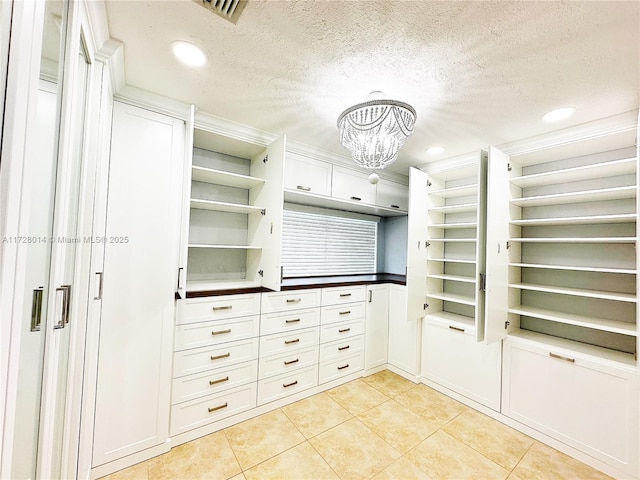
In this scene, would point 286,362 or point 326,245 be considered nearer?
point 286,362

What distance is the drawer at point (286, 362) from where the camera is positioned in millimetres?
2240

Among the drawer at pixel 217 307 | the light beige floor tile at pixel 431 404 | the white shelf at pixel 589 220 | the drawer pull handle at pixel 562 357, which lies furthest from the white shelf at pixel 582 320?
the drawer at pixel 217 307

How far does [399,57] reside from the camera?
1.37 m

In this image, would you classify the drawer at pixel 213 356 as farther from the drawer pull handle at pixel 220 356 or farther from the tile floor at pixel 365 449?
the tile floor at pixel 365 449

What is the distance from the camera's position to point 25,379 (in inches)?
30.3

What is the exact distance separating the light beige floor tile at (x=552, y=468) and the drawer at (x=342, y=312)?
158 centimetres

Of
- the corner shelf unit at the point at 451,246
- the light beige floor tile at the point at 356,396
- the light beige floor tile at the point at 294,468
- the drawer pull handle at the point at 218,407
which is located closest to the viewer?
the light beige floor tile at the point at 294,468

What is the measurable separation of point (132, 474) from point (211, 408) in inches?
20.6

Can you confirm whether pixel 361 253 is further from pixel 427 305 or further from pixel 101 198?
pixel 101 198

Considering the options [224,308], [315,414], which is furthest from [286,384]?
[224,308]

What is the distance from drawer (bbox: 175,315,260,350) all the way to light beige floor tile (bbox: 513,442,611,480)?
79.6 inches

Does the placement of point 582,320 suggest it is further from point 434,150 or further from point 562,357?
point 434,150

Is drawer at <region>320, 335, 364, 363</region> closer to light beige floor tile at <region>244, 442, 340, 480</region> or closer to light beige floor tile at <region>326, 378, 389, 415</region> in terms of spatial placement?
light beige floor tile at <region>326, 378, 389, 415</region>

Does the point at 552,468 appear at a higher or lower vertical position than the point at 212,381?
lower
